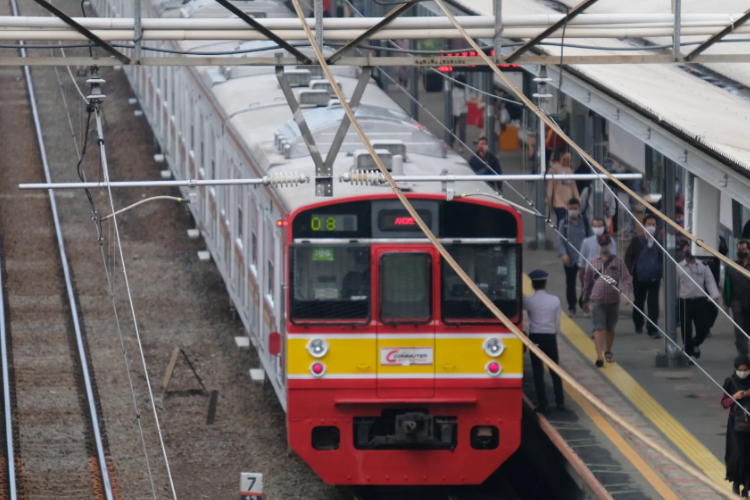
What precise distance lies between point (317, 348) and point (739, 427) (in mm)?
3138

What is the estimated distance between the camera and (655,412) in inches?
503

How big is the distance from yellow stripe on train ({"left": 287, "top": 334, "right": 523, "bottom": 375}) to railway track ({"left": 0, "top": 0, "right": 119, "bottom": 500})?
2.19 meters

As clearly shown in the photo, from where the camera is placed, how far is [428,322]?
35.8 feet

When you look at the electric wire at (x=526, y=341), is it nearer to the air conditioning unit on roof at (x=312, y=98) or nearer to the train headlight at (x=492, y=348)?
the train headlight at (x=492, y=348)

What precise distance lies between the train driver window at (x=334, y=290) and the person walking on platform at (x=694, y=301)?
410 cm

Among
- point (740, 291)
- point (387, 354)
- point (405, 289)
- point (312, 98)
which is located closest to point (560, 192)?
point (740, 291)

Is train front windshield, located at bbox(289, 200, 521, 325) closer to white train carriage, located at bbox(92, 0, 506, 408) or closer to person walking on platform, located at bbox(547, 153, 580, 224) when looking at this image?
white train carriage, located at bbox(92, 0, 506, 408)

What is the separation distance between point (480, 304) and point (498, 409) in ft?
2.79

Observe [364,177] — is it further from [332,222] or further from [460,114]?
[460,114]

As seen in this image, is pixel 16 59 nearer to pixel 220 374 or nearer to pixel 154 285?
pixel 220 374

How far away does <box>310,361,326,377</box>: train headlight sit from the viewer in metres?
10.9

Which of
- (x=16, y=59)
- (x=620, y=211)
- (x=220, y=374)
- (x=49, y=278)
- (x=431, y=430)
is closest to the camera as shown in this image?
(x=16, y=59)

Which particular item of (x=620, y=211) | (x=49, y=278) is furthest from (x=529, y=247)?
(x=49, y=278)

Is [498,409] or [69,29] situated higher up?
[69,29]
